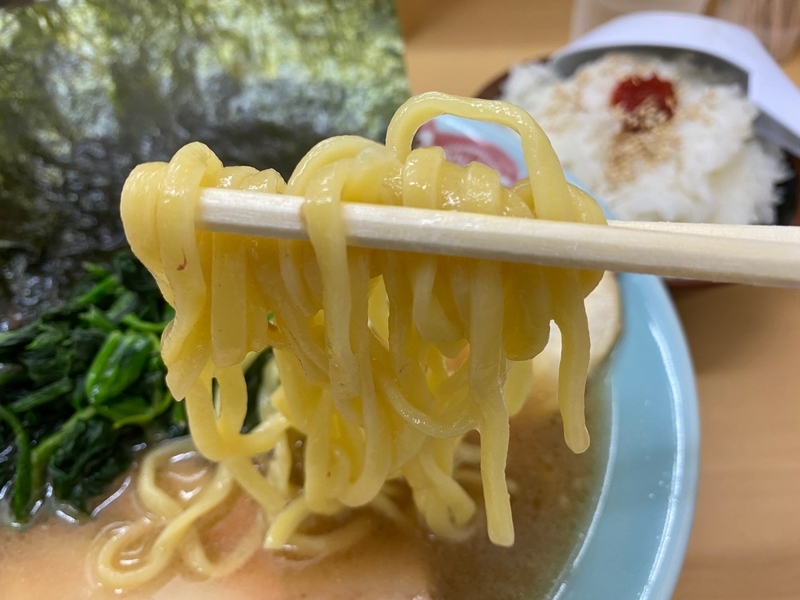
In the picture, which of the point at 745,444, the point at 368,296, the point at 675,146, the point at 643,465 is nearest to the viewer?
the point at 368,296

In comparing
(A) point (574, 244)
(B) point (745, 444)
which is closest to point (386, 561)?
(A) point (574, 244)

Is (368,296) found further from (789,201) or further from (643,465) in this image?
(789,201)

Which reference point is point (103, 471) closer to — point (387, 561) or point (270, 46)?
point (387, 561)

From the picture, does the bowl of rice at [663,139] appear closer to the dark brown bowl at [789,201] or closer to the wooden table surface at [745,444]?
the dark brown bowl at [789,201]

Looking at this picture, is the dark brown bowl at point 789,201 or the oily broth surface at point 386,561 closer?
the oily broth surface at point 386,561

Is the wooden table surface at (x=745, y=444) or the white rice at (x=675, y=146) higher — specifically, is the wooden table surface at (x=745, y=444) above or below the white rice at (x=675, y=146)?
below

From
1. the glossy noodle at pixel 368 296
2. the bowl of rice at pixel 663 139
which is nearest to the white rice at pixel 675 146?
the bowl of rice at pixel 663 139

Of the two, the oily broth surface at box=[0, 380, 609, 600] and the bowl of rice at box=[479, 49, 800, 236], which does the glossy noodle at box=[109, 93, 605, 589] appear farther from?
the bowl of rice at box=[479, 49, 800, 236]
